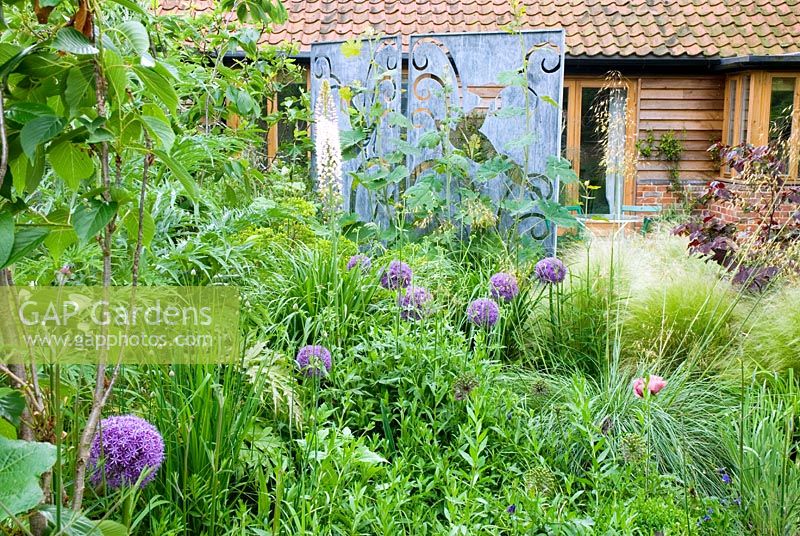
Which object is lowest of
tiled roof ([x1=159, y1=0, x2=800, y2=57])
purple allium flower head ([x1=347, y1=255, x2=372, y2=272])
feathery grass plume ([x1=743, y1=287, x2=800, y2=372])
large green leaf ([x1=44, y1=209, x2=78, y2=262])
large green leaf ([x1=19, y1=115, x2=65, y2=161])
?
feathery grass plume ([x1=743, y1=287, x2=800, y2=372])

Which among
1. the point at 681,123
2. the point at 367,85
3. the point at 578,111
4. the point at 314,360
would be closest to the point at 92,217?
the point at 314,360

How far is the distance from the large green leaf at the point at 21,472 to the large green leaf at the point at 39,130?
41cm

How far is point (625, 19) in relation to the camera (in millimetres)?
10773

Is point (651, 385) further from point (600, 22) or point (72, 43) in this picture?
point (600, 22)

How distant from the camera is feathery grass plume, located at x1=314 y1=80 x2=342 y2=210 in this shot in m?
2.88

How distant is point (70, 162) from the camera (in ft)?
4.09

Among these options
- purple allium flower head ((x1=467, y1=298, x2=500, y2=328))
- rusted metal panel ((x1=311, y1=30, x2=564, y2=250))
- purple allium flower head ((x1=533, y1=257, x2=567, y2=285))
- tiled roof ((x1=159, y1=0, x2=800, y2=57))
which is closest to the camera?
purple allium flower head ((x1=467, y1=298, x2=500, y2=328))

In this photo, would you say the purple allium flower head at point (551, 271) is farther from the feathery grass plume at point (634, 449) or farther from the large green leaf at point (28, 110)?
the large green leaf at point (28, 110)

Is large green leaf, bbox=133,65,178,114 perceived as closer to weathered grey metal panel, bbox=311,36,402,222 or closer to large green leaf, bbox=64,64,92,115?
large green leaf, bbox=64,64,92,115

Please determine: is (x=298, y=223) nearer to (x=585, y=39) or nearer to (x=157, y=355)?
(x=157, y=355)

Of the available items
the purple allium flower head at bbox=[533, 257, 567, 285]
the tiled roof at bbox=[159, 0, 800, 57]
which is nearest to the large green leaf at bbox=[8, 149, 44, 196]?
the purple allium flower head at bbox=[533, 257, 567, 285]

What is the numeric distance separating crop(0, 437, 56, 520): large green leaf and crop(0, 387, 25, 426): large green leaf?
227 millimetres

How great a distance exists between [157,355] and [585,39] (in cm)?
941

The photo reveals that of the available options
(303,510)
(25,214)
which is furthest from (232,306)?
(25,214)
